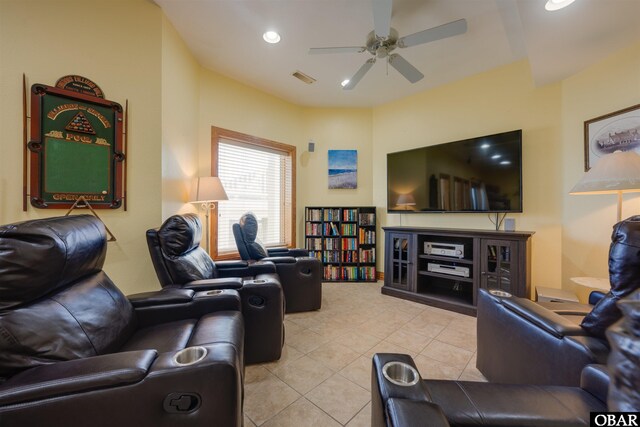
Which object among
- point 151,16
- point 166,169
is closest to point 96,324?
point 166,169

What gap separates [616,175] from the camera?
Result: 69.4 inches

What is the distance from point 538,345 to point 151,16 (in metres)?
3.59

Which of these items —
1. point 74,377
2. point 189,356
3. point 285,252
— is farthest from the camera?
point 285,252

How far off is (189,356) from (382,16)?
235cm

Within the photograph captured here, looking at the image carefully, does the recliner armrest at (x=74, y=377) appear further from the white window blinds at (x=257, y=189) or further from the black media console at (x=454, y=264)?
the black media console at (x=454, y=264)

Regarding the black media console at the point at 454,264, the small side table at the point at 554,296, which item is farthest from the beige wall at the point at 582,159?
the black media console at the point at 454,264

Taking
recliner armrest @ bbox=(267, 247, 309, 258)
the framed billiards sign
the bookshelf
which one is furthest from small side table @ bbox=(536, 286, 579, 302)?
the framed billiards sign

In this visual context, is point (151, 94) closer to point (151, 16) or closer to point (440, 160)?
point (151, 16)

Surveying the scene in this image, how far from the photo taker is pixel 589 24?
5.99 feet

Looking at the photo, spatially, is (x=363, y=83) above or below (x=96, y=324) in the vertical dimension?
above

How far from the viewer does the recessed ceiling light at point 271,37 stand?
2.40 meters

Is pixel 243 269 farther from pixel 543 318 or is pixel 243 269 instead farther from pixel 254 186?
pixel 543 318

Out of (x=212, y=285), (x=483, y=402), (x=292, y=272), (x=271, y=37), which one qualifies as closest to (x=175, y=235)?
(x=212, y=285)

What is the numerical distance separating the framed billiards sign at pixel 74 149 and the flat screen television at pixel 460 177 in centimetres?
320
